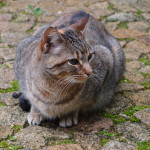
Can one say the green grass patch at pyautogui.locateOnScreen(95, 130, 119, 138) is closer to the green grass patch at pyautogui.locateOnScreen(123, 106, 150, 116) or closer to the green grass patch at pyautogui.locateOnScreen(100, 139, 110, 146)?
Result: the green grass patch at pyautogui.locateOnScreen(100, 139, 110, 146)

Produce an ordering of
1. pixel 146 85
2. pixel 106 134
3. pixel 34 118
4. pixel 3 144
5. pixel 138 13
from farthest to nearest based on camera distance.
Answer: pixel 138 13, pixel 146 85, pixel 34 118, pixel 106 134, pixel 3 144

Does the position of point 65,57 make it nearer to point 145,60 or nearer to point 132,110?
point 132,110

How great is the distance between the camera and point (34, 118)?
13.0 feet

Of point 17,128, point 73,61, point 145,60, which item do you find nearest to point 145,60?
point 145,60

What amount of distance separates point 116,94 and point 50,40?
1.63 meters

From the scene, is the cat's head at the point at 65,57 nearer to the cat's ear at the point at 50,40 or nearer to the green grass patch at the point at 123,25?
the cat's ear at the point at 50,40

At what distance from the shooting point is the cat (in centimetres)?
341

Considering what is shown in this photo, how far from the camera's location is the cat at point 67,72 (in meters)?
3.41

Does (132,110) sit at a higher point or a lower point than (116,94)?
higher

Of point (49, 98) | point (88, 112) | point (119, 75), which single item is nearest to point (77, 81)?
point (49, 98)

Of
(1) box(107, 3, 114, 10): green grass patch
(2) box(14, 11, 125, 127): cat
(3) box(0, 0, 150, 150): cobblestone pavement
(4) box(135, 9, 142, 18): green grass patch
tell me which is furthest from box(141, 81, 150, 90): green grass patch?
(1) box(107, 3, 114, 10): green grass patch

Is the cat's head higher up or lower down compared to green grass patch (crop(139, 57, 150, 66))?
higher up

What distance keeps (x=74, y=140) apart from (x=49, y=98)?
49cm

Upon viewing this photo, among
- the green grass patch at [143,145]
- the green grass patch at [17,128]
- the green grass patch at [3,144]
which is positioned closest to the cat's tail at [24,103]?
the green grass patch at [17,128]
